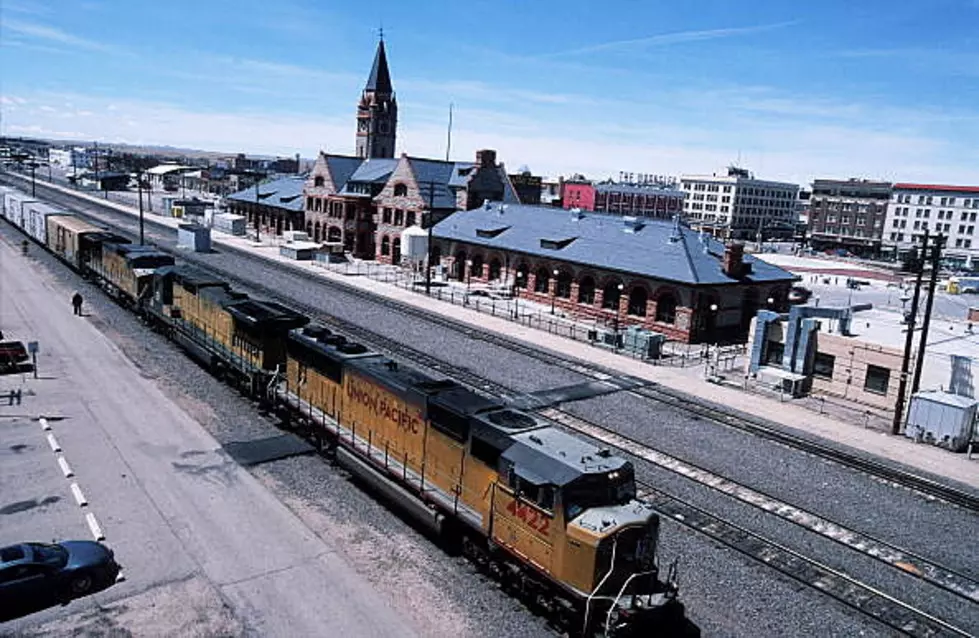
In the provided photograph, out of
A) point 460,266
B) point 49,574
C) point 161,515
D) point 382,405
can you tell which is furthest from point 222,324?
point 460,266

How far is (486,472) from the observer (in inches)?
642

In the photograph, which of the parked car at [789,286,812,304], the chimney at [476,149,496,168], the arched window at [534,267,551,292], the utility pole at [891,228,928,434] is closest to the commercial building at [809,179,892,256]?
the parked car at [789,286,812,304]

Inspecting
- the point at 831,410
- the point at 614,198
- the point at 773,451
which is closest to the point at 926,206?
the point at 614,198

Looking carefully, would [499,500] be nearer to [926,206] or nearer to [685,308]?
[685,308]

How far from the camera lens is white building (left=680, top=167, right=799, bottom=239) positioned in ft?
571

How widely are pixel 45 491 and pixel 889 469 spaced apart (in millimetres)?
28836

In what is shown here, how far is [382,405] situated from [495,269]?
43026mm

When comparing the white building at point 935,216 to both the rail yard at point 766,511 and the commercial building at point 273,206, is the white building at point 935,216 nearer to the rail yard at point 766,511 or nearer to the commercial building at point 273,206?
the commercial building at point 273,206

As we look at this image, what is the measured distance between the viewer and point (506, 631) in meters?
15.1

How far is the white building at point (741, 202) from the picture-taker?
174 m

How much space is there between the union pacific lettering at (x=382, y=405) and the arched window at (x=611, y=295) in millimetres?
32911

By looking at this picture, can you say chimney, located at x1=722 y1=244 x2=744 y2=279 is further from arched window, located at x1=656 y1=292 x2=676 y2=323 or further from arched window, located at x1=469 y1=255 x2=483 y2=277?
arched window, located at x1=469 y1=255 x2=483 y2=277

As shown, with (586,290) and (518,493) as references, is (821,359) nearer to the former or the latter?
(586,290)

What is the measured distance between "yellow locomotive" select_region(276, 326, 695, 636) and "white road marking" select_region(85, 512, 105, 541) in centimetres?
680
